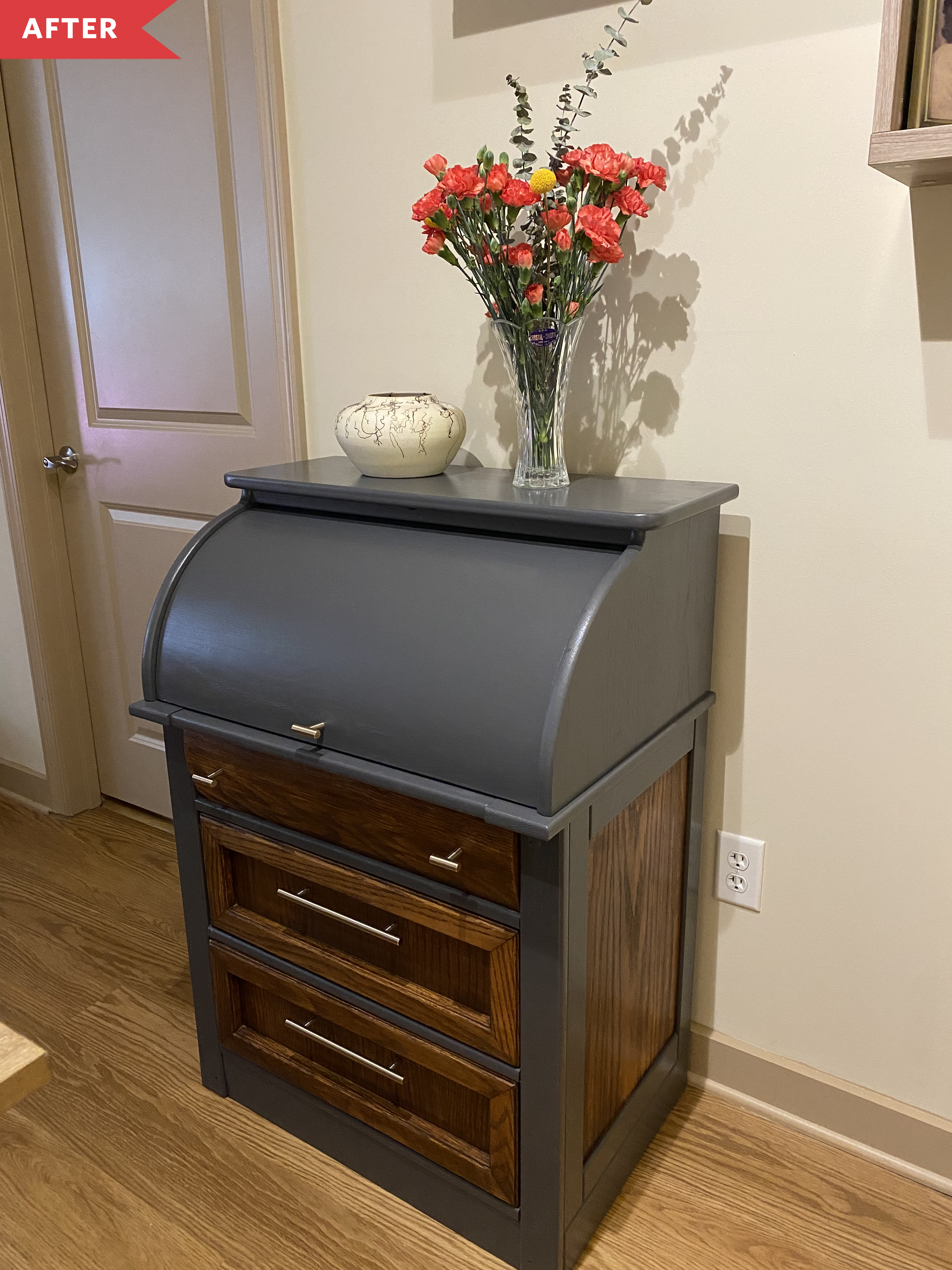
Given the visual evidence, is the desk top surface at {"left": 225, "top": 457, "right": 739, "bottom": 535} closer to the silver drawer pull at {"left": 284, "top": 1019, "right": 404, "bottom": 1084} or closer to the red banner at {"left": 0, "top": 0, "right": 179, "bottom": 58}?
the silver drawer pull at {"left": 284, "top": 1019, "right": 404, "bottom": 1084}

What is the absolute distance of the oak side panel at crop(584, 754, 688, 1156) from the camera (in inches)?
53.4

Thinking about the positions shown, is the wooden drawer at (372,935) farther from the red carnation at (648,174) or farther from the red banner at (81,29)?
the red banner at (81,29)

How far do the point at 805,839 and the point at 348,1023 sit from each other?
779mm

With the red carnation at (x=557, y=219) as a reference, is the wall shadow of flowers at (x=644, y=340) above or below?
below

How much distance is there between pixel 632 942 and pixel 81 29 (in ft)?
7.13

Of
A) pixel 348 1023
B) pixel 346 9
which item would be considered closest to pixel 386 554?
pixel 348 1023

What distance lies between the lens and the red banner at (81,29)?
200 centimetres

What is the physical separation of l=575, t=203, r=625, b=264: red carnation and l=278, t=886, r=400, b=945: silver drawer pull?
39.1 inches

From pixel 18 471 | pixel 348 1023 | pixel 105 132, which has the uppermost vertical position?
pixel 105 132

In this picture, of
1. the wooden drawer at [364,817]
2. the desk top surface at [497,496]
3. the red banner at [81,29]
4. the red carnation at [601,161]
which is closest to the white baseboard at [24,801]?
the wooden drawer at [364,817]

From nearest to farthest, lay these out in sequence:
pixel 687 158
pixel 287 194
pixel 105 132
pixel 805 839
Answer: pixel 687 158 < pixel 805 839 < pixel 287 194 < pixel 105 132

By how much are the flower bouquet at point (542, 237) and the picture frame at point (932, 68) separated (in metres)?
0.35

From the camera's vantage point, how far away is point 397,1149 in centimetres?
151

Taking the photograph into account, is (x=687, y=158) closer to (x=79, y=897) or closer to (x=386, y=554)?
(x=386, y=554)
